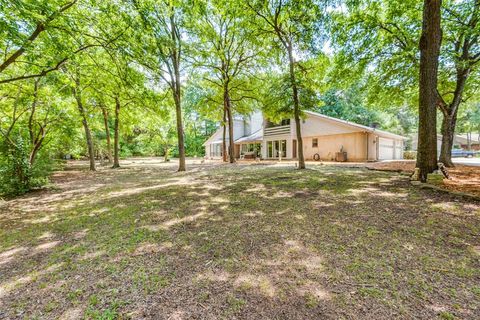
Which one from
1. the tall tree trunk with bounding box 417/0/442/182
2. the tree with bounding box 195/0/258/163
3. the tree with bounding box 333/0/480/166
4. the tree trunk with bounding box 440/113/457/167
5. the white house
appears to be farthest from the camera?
the white house

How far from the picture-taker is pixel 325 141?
2069 cm

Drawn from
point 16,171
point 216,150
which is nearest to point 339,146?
point 216,150

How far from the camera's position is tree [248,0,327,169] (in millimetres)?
9797

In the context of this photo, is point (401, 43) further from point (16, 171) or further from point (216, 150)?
point (216, 150)

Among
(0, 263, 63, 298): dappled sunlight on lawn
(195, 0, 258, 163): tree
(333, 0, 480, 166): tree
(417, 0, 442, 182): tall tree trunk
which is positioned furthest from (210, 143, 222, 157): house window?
(0, 263, 63, 298): dappled sunlight on lawn

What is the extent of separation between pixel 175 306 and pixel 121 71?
7.69 m

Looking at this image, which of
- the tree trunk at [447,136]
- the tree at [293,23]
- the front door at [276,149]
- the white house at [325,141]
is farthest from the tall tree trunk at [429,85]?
the front door at [276,149]

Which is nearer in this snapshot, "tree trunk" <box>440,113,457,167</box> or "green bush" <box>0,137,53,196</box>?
"green bush" <box>0,137,53,196</box>

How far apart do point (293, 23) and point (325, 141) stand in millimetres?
12652

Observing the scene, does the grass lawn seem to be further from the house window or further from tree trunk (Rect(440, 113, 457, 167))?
the house window

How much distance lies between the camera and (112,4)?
244 inches

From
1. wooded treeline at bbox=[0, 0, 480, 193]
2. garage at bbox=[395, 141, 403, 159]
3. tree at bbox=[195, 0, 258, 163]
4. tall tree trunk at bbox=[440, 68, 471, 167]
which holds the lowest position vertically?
garage at bbox=[395, 141, 403, 159]

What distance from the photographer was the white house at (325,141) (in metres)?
A: 18.5

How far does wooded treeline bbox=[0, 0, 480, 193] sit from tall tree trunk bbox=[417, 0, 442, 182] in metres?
0.07
